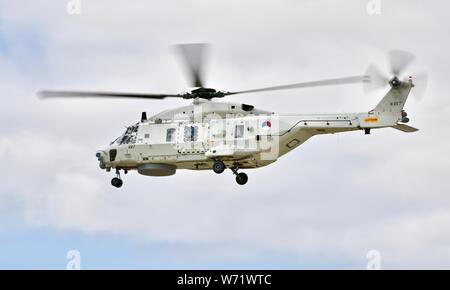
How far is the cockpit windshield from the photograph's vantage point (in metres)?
61.7

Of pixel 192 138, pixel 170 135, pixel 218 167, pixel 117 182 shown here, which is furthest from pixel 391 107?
pixel 117 182

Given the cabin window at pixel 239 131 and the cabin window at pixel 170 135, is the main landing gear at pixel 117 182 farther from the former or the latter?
the cabin window at pixel 239 131

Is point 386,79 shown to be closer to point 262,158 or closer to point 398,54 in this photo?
point 398,54

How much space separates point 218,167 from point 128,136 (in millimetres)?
6008

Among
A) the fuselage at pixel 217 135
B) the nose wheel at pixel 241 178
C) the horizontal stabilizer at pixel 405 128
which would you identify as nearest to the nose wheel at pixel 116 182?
the fuselage at pixel 217 135

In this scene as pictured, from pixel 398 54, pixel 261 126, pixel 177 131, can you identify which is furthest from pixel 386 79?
pixel 177 131

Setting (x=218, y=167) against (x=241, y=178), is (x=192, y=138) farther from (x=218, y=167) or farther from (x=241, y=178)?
(x=241, y=178)

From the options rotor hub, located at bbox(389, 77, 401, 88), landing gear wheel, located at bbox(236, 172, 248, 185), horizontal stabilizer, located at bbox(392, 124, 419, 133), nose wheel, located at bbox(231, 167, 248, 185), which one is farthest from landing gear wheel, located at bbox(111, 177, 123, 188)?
rotor hub, located at bbox(389, 77, 401, 88)

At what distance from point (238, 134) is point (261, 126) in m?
1.25

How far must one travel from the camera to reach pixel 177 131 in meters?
60.2

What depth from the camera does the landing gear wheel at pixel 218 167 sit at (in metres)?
58.8

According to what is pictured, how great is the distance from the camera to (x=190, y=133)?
59.8 meters

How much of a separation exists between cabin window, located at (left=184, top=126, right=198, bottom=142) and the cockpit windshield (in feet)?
10.7

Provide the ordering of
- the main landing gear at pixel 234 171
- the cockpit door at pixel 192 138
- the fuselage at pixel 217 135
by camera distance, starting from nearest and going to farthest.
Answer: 1. the fuselage at pixel 217 135
2. the main landing gear at pixel 234 171
3. the cockpit door at pixel 192 138
